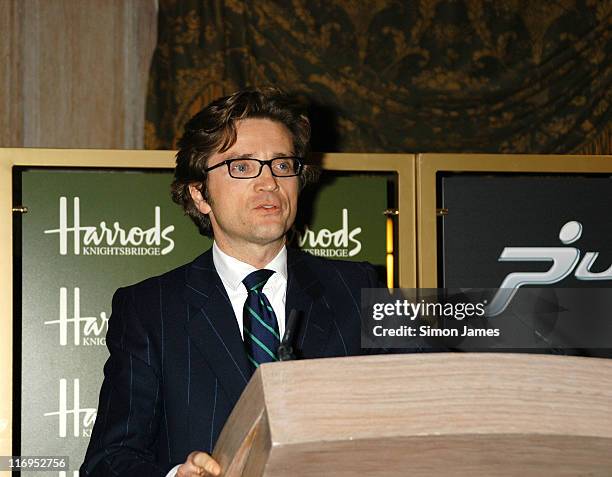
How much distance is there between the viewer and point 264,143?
71.1 inches

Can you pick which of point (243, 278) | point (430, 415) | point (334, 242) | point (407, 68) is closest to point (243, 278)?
point (243, 278)

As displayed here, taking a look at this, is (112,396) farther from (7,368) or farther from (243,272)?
(7,368)

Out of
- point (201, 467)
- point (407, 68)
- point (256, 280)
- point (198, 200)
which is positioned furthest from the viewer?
point (407, 68)

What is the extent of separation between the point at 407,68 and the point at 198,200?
152 cm

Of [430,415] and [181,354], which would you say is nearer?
[430,415]

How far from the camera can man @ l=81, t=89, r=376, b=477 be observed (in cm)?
161

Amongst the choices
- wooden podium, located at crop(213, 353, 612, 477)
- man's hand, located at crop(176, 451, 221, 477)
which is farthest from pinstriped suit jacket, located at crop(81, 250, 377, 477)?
wooden podium, located at crop(213, 353, 612, 477)

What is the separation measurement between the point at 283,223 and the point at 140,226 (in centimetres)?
53

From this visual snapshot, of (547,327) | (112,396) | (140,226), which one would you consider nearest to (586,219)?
(547,327)

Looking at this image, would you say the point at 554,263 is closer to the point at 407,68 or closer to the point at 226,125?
the point at 226,125

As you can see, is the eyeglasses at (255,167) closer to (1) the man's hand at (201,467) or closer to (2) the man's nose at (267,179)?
(2) the man's nose at (267,179)

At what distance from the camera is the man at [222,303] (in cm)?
161

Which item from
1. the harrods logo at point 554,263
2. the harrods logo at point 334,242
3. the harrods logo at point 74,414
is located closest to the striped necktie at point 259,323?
the harrods logo at point 334,242

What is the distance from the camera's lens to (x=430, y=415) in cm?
54
